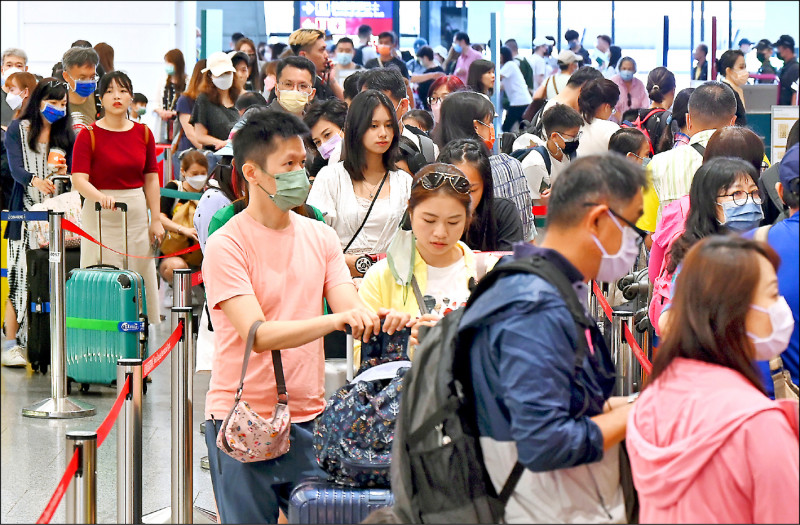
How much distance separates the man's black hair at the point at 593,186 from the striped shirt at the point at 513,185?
3.05 meters

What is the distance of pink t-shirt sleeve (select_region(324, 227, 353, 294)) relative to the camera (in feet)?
11.4

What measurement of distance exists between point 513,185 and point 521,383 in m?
3.40

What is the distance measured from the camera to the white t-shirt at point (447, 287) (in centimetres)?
374

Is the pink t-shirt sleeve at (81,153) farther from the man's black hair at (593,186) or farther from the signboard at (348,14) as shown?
the signboard at (348,14)

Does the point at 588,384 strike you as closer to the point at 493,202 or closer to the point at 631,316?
the point at 493,202

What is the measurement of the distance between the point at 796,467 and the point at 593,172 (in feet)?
2.38

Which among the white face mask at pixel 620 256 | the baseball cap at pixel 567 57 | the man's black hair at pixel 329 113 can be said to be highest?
the baseball cap at pixel 567 57

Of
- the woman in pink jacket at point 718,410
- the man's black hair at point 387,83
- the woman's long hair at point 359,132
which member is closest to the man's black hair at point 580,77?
the man's black hair at point 387,83

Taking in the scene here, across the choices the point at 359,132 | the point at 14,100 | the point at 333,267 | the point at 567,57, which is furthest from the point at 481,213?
the point at 567,57

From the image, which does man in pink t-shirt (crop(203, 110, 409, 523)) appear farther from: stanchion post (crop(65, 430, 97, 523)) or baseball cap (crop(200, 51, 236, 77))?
baseball cap (crop(200, 51, 236, 77))

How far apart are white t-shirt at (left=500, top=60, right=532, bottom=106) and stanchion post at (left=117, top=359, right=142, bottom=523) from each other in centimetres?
1105

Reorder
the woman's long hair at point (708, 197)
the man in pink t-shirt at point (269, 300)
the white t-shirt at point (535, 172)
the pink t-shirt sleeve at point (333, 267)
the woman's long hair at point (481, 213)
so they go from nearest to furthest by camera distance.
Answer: the man in pink t-shirt at point (269, 300) → the pink t-shirt sleeve at point (333, 267) → the woman's long hair at point (708, 197) → the woman's long hair at point (481, 213) → the white t-shirt at point (535, 172)

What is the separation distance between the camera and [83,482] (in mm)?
2973

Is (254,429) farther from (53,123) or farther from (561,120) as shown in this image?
(53,123)
